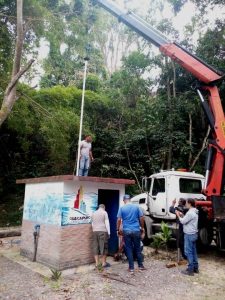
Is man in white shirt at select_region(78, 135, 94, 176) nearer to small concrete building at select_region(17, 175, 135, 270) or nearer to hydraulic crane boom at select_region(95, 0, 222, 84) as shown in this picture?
small concrete building at select_region(17, 175, 135, 270)

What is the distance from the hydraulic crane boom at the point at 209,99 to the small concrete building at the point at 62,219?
2.70 metres

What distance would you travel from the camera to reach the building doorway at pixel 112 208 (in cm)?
902

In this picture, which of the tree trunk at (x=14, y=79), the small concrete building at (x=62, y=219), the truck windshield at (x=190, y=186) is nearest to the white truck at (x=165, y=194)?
the truck windshield at (x=190, y=186)

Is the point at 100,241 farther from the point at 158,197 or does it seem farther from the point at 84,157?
the point at 158,197

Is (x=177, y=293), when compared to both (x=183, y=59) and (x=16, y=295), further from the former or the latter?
(x=183, y=59)

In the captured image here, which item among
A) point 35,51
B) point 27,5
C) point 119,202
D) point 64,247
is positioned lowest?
point 64,247

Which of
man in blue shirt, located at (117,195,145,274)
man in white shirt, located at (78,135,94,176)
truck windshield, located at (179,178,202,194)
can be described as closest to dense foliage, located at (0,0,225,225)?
man in white shirt, located at (78,135,94,176)

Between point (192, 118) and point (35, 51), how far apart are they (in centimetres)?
898

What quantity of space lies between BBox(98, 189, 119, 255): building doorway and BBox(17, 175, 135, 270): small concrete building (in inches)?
1.1

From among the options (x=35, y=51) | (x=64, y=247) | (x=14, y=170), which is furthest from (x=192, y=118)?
(x=64, y=247)

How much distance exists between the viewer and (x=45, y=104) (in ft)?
46.3

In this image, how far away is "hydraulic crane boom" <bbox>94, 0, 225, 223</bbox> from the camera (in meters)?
8.72

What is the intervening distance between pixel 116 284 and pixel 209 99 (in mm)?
6242

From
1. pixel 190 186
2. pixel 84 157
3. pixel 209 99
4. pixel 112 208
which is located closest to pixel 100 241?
pixel 112 208
